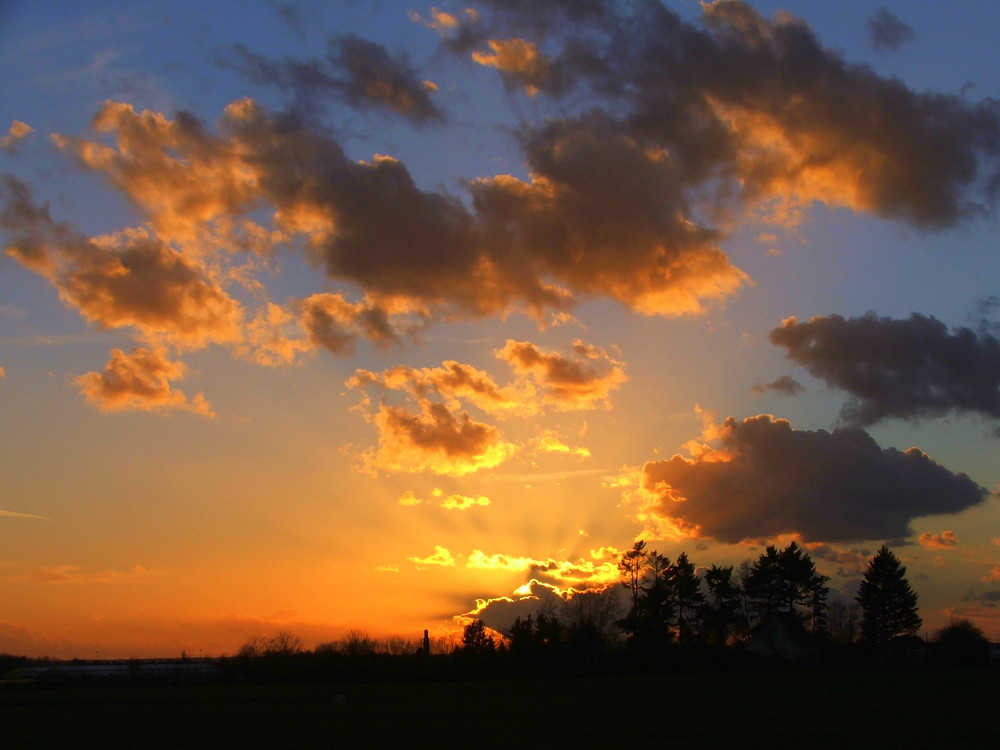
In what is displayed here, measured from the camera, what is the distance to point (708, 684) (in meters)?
56.2

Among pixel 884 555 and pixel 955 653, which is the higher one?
pixel 884 555

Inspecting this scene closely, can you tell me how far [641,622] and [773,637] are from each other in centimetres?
1325

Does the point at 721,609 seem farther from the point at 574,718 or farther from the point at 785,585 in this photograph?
the point at 574,718

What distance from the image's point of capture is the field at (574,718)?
26.7 metres

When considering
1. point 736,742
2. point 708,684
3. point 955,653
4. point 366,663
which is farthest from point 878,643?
point 736,742

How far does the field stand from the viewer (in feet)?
87.6

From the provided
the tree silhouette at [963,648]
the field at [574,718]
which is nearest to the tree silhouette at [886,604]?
the tree silhouette at [963,648]

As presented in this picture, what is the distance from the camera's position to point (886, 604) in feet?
279

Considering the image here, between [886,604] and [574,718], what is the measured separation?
203ft

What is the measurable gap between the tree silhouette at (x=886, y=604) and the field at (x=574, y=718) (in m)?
26.5

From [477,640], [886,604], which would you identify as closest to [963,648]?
[886,604]

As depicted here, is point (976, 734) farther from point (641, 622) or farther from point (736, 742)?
point (641, 622)

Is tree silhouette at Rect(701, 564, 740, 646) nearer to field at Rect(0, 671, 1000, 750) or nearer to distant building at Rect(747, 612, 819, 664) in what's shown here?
distant building at Rect(747, 612, 819, 664)

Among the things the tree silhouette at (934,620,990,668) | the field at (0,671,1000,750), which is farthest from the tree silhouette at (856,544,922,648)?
the field at (0,671,1000,750)
